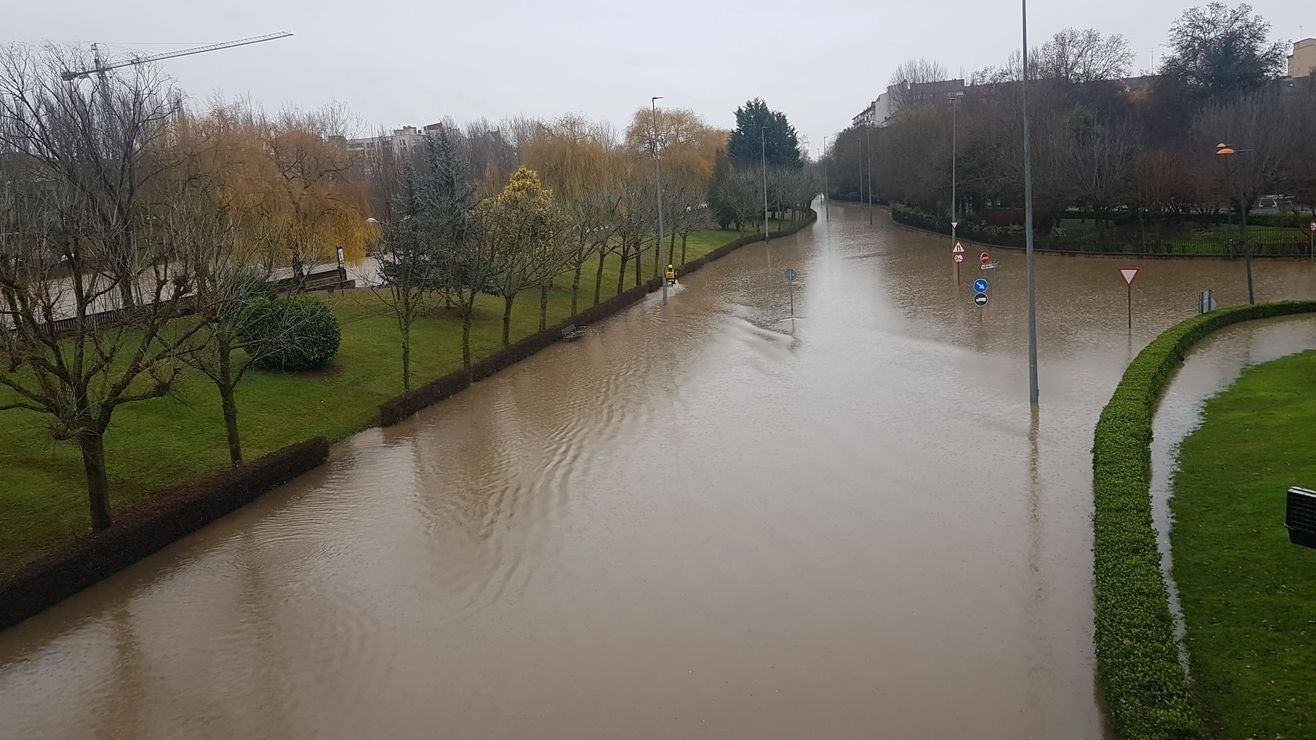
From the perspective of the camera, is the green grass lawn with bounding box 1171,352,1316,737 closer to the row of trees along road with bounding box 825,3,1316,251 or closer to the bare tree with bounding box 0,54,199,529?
the bare tree with bounding box 0,54,199,529

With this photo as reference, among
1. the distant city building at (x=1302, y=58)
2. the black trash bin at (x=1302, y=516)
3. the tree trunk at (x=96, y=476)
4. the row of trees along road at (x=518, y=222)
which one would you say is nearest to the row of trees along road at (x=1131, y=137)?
the row of trees along road at (x=518, y=222)

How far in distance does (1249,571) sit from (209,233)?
17.1 metres

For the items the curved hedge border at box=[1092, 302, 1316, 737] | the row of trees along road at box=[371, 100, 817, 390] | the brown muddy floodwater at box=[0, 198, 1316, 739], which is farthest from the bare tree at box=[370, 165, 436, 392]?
the curved hedge border at box=[1092, 302, 1316, 737]

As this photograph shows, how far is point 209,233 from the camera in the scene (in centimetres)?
1688

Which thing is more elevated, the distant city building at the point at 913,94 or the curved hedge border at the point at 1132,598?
the distant city building at the point at 913,94

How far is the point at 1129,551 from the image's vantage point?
9695mm

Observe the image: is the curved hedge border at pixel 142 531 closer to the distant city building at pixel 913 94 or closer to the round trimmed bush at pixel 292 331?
the round trimmed bush at pixel 292 331

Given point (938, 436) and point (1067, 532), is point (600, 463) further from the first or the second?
point (1067, 532)

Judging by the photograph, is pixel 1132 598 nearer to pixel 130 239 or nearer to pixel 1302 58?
pixel 130 239

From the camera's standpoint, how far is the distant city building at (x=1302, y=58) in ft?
295

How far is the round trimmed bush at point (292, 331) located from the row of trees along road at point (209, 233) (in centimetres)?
15

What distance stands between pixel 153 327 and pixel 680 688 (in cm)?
997

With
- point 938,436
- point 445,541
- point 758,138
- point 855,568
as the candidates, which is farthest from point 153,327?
point 758,138

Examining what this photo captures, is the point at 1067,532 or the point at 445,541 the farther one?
the point at 445,541
